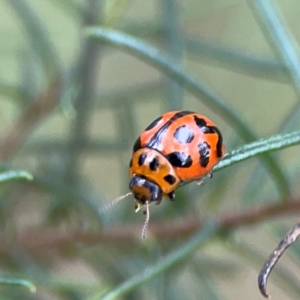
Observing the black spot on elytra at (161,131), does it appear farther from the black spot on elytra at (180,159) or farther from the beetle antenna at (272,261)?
the beetle antenna at (272,261)

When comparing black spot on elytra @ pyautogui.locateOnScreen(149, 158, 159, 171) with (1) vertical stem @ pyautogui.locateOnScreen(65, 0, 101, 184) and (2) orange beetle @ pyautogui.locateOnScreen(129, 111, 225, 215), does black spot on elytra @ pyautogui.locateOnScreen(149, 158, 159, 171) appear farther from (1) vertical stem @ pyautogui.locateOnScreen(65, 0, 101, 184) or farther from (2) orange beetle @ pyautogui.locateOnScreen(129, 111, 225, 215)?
(1) vertical stem @ pyautogui.locateOnScreen(65, 0, 101, 184)

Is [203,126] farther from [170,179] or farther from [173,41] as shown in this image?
[173,41]

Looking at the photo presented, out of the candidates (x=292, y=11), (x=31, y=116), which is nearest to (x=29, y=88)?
(x=31, y=116)

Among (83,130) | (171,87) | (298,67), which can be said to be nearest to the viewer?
(298,67)

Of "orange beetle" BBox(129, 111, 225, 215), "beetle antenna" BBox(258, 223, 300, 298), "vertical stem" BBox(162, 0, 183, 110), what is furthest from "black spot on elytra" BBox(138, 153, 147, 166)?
"beetle antenna" BBox(258, 223, 300, 298)

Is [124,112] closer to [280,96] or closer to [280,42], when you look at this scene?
[280,42]

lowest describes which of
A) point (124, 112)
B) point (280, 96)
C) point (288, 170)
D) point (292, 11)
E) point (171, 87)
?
point (288, 170)
